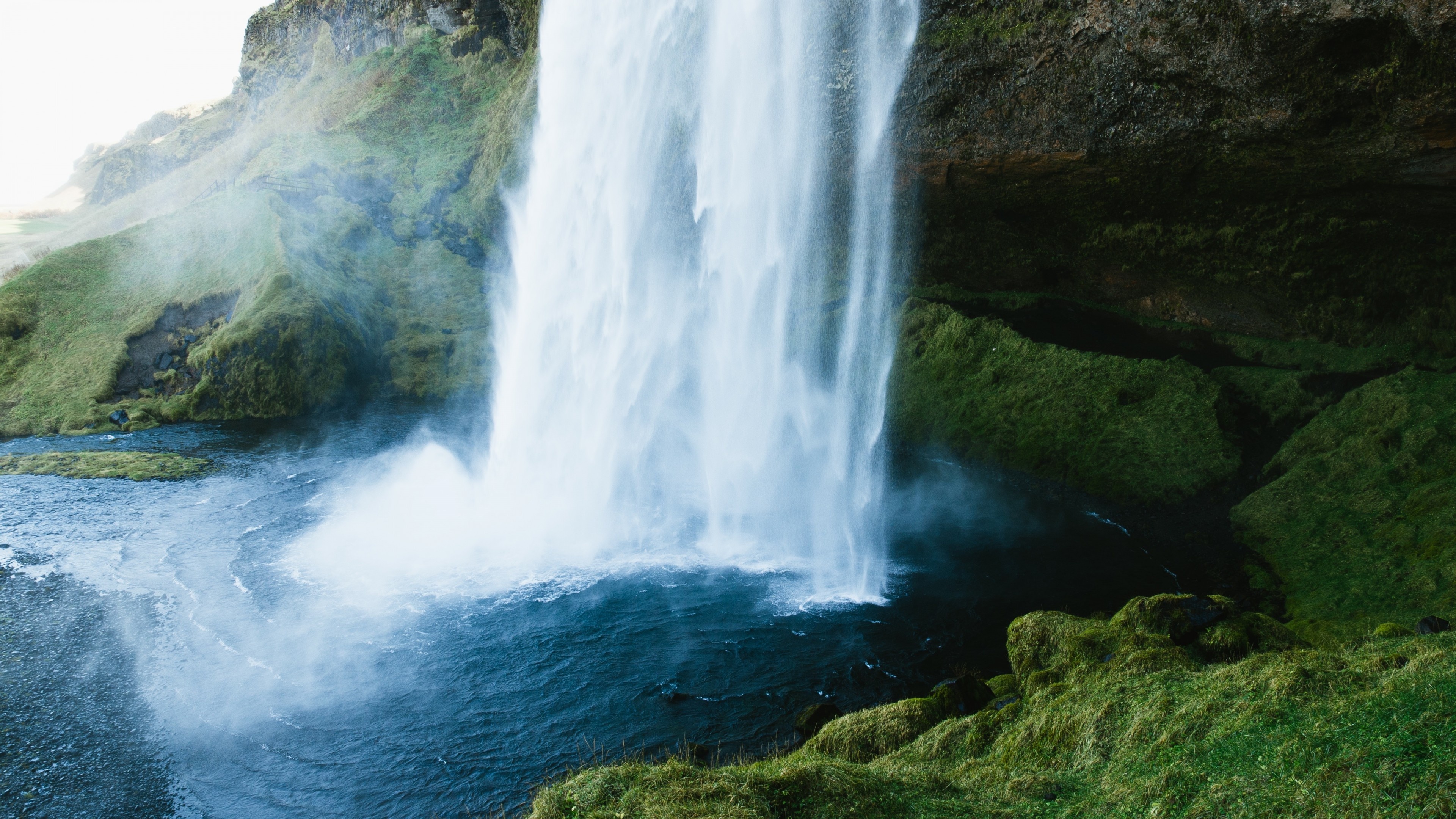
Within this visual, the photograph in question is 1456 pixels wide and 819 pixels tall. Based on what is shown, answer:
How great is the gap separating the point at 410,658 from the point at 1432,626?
1721cm

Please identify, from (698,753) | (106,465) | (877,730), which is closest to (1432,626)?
(877,730)

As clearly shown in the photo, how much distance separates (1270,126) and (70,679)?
29503 millimetres

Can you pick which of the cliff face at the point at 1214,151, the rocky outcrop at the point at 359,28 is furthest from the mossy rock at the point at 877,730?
the rocky outcrop at the point at 359,28

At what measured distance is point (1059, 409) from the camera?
91.5 ft

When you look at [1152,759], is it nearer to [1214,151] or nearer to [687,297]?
[1214,151]

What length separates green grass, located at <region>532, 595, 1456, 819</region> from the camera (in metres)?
6.79

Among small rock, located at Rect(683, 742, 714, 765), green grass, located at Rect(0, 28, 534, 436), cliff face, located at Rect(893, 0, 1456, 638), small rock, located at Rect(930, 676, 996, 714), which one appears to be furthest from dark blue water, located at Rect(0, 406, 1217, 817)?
green grass, located at Rect(0, 28, 534, 436)

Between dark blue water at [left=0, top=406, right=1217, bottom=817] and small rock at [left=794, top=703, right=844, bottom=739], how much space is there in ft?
Result: 1.27

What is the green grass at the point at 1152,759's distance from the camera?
22.3ft

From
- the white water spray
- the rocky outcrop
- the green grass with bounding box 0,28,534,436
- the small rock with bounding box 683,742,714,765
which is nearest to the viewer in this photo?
the small rock with bounding box 683,742,714,765

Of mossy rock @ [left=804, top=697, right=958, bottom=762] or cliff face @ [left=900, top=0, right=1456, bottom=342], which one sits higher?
cliff face @ [left=900, top=0, right=1456, bottom=342]

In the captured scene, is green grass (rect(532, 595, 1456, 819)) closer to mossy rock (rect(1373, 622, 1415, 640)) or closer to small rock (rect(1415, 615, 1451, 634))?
mossy rock (rect(1373, 622, 1415, 640))

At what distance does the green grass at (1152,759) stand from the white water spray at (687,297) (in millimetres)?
10361

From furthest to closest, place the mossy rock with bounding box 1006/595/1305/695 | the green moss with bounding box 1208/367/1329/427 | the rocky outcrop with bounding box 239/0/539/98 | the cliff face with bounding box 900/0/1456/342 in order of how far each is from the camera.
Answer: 1. the rocky outcrop with bounding box 239/0/539/98
2. the green moss with bounding box 1208/367/1329/427
3. the cliff face with bounding box 900/0/1456/342
4. the mossy rock with bounding box 1006/595/1305/695
